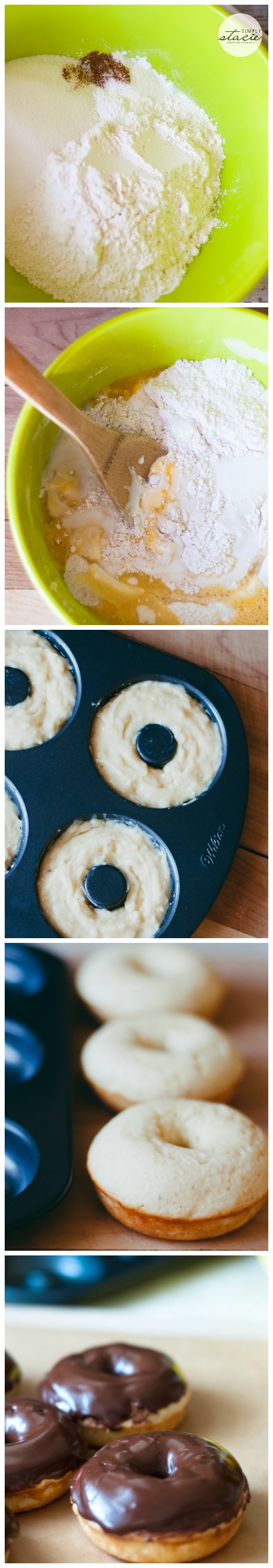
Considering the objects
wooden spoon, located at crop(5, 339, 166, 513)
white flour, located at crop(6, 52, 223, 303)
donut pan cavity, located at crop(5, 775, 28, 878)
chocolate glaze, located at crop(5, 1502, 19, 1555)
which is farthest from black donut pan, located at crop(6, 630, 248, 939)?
chocolate glaze, located at crop(5, 1502, 19, 1555)

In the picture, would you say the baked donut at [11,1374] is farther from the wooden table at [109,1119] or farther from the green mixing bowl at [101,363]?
the green mixing bowl at [101,363]

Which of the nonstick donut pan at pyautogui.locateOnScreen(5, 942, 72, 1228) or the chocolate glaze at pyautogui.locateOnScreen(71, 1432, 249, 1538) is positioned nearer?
the chocolate glaze at pyautogui.locateOnScreen(71, 1432, 249, 1538)

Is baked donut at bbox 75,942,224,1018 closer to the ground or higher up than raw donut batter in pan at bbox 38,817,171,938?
closer to the ground

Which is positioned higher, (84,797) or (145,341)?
(145,341)

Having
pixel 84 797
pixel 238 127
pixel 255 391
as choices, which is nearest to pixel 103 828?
pixel 84 797

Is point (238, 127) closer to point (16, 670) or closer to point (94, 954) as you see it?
point (16, 670)

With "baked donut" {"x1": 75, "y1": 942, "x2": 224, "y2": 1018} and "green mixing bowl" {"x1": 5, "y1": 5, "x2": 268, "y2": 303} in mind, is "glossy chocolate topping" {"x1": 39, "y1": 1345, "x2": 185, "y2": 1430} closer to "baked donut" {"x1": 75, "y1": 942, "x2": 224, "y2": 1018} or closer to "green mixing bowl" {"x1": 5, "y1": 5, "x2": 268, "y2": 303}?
"baked donut" {"x1": 75, "y1": 942, "x2": 224, "y2": 1018}
